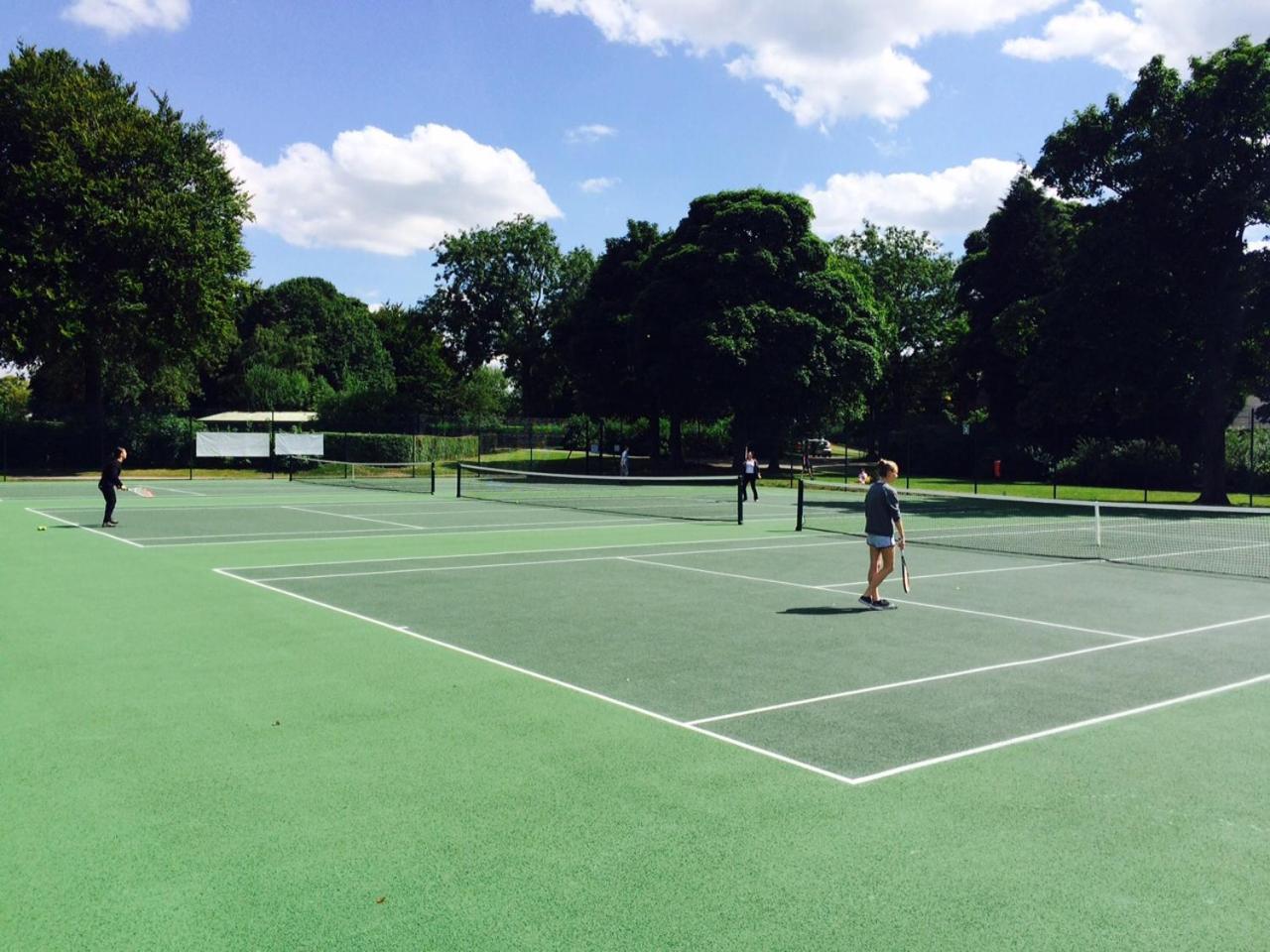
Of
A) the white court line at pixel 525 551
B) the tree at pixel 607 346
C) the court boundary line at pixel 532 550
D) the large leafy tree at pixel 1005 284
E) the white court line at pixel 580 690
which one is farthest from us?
the large leafy tree at pixel 1005 284

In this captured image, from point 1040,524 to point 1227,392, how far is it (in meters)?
14.1

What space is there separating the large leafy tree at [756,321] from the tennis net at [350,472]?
463 inches

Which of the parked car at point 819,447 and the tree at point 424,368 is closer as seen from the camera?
the tree at point 424,368

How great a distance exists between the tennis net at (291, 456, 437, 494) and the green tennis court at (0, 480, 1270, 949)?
31.1m

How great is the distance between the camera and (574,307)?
58781mm

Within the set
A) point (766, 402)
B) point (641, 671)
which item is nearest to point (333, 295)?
point (766, 402)

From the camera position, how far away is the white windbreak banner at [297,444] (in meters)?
47.9

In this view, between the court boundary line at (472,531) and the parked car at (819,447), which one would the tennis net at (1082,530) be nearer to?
the court boundary line at (472,531)

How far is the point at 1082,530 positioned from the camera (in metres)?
26.0

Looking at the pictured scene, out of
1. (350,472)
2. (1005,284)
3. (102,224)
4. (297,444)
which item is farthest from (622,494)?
(1005,284)

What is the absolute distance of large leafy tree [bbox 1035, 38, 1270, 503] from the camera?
34062 millimetres

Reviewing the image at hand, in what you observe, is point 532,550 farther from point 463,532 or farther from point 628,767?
point 628,767

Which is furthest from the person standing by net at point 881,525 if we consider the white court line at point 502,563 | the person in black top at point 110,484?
the person in black top at point 110,484

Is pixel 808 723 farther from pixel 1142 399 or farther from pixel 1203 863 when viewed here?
pixel 1142 399
